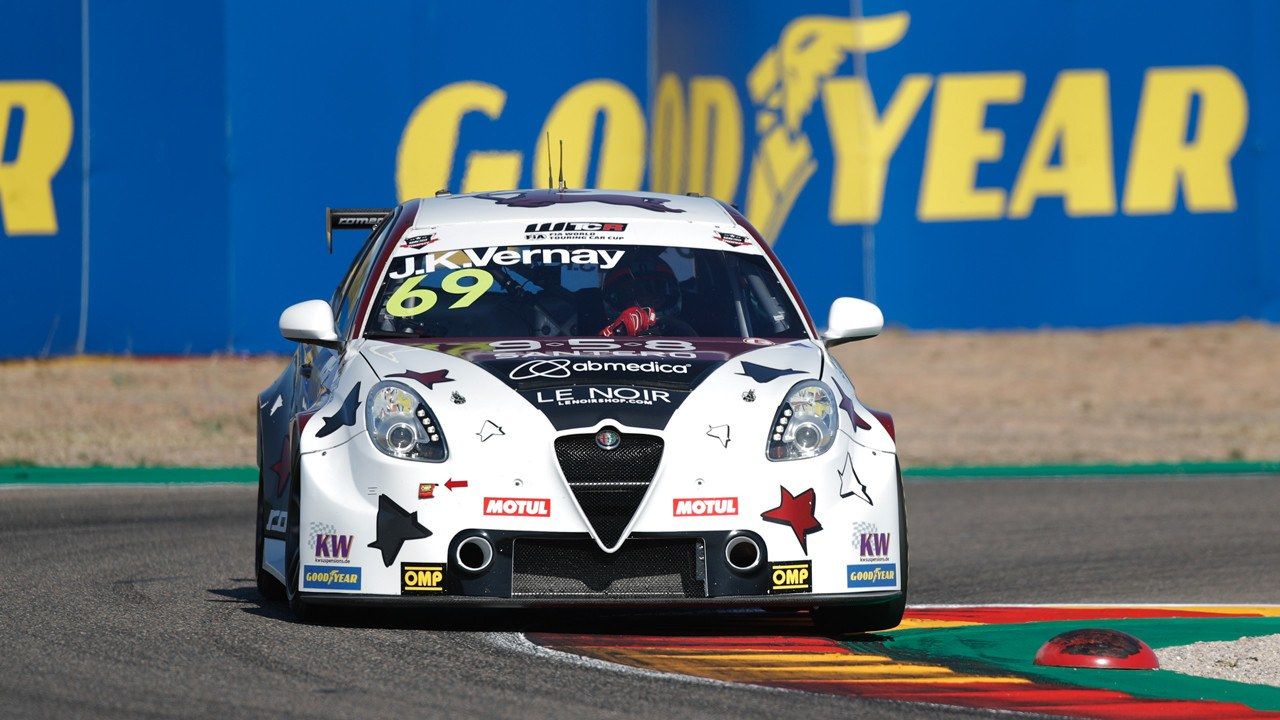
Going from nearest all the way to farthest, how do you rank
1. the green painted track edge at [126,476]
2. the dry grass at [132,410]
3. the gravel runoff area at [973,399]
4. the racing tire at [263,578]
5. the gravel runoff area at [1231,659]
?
the gravel runoff area at [1231,659]
the racing tire at [263,578]
the green painted track edge at [126,476]
the dry grass at [132,410]
the gravel runoff area at [973,399]

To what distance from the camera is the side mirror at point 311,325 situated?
706 centimetres

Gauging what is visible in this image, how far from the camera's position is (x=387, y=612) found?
23.0 ft

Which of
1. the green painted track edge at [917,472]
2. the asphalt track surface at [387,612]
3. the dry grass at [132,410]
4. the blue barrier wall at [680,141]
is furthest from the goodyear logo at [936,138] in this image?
the asphalt track surface at [387,612]

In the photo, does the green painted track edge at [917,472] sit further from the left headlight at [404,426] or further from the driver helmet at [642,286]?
the left headlight at [404,426]

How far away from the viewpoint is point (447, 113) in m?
17.5

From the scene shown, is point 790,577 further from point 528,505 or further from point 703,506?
point 528,505

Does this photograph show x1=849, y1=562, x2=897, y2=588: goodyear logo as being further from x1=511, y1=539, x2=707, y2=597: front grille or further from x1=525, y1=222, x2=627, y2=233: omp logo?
x1=525, y1=222, x2=627, y2=233: omp logo

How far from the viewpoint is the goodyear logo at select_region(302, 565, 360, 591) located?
250 inches

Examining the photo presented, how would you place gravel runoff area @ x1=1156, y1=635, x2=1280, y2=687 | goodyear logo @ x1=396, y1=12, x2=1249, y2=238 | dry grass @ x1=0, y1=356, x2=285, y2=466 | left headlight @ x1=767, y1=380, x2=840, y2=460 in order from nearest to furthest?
gravel runoff area @ x1=1156, y1=635, x2=1280, y2=687
left headlight @ x1=767, y1=380, x2=840, y2=460
dry grass @ x1=0, y1=356, x2=285, y2=466
goodyear logo @ x1=396, y1=12, x2=1249, y2=238

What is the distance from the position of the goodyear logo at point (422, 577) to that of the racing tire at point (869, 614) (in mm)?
1183

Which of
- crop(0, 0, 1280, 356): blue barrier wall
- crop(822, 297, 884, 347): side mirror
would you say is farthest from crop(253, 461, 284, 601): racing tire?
crop(0, 0, 1280, 356): blue barrier wall

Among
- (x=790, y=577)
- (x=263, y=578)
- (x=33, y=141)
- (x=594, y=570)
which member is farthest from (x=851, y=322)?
(x=33, y=141)

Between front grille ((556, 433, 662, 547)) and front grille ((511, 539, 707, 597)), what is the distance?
2.6 inches

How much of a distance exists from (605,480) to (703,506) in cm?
29
